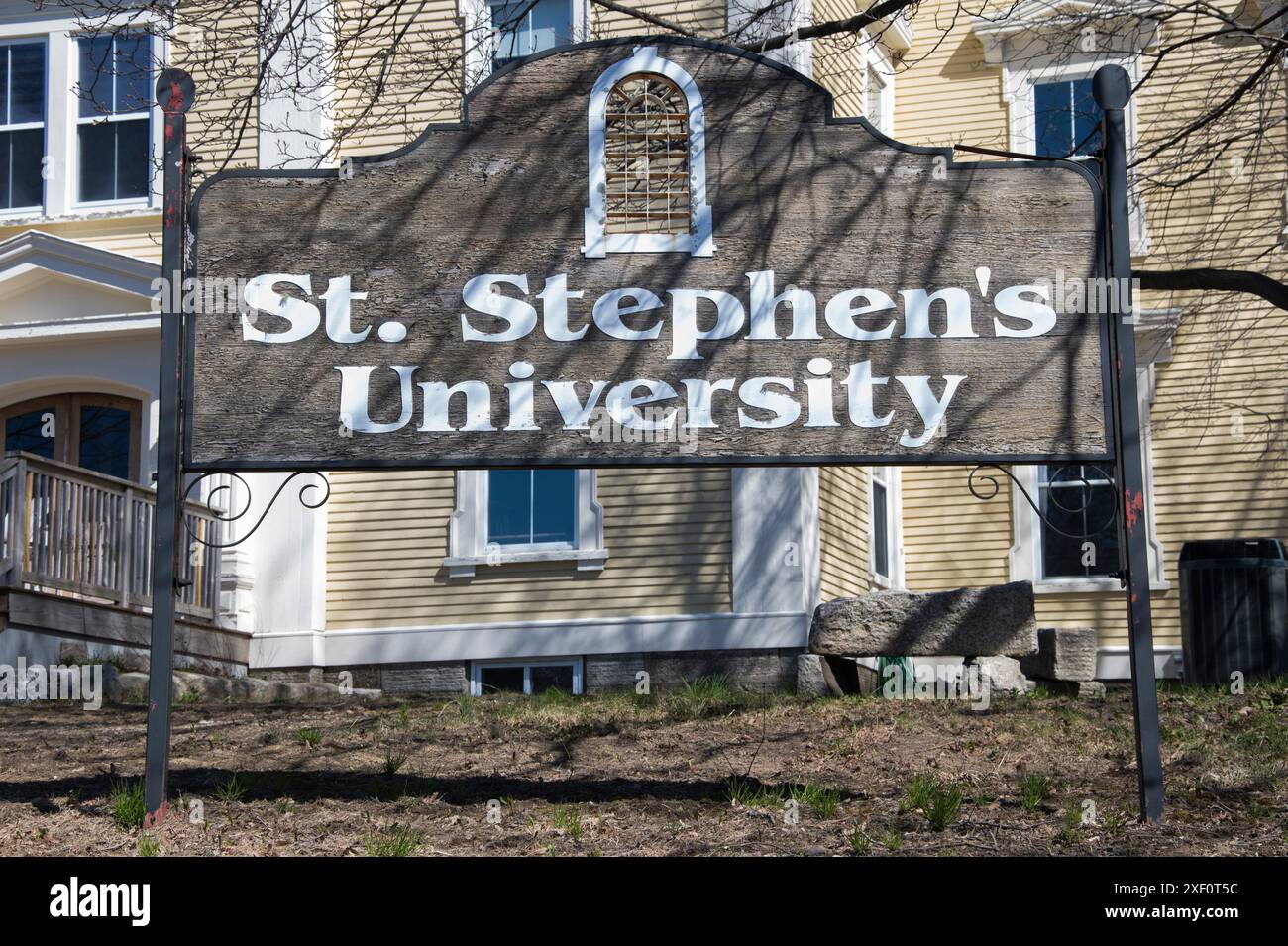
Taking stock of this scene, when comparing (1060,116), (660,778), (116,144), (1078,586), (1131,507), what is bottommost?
(660,778)

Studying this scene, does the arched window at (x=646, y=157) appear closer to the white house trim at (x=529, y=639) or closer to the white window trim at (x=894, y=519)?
the white house trim at (x=529, y=639)

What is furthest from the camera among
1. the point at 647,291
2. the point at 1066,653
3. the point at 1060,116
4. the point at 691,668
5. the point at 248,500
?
the point at 1060,116

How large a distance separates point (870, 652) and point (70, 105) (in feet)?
35.1

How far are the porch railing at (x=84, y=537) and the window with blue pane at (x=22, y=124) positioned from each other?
164 inches

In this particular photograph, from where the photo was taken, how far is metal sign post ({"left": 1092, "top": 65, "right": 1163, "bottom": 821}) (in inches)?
271

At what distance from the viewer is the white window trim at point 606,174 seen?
7.35 meters

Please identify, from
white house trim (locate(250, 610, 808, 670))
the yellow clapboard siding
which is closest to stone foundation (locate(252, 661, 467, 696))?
white house trim (locate(250, 610, 808, 670))

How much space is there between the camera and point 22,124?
56.3 ft

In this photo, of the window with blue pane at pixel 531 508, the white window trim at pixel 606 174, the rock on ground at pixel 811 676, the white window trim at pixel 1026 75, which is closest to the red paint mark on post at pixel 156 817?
the white window trim at pixel 606 174

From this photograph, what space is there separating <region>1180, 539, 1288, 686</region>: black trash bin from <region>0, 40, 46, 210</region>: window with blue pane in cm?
1228

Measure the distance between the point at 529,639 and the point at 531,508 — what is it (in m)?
1.33

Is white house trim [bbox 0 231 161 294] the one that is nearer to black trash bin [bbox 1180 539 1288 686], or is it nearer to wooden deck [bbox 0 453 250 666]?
wooden deck [bbox 0 453 250 666]

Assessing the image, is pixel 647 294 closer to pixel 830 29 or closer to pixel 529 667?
pixel 830 29

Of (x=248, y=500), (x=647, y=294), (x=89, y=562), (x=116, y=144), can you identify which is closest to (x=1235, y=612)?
(x=647, y=294)
